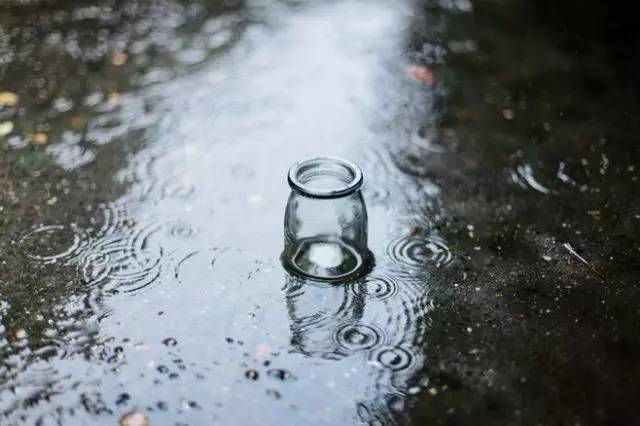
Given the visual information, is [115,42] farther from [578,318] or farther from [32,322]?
[578,318]

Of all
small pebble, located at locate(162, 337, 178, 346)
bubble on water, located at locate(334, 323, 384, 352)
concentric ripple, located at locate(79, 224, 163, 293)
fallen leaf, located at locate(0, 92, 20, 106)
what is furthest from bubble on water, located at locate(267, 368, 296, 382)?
fallen leaf, located at locate(0, 92, 20, 106)

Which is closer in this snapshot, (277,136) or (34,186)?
(34,186)

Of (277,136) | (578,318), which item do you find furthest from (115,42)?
(578,318)

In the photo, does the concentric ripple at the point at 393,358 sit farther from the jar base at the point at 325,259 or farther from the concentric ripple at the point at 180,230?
the concentric ripple at the point at 180,230

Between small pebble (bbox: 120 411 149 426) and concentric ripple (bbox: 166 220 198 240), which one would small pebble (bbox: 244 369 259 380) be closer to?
small pebble (bbox: 120 411 149 426)

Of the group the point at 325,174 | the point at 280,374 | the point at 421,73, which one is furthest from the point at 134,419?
the point at 421,73

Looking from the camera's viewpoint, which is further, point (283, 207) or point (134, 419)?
point (283, 207)

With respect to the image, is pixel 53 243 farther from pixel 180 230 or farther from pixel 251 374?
pixel 251 374
